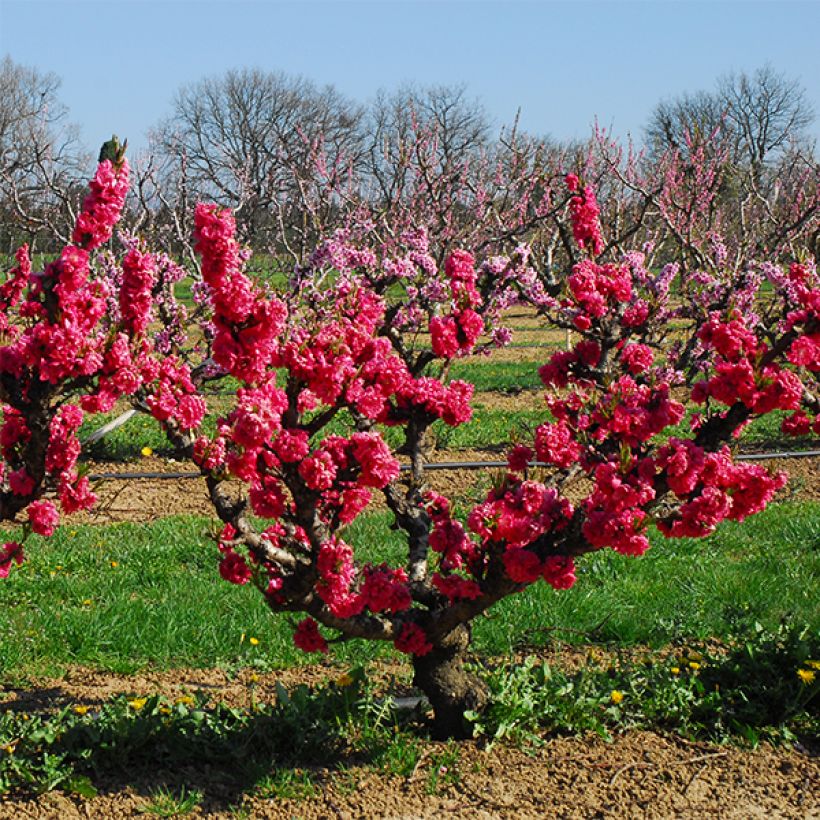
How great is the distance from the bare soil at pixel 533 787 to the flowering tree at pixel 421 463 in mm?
349

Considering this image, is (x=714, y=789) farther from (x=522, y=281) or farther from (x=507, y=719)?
(x=522, y=281)

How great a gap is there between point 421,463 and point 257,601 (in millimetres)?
1787

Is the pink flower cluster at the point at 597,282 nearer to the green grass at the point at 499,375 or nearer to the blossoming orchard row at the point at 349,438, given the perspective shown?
the blossoming orchard row at the point at 349,438

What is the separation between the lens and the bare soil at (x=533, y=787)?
3.30 m

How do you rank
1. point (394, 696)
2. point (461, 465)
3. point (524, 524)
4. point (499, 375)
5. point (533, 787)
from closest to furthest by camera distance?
point (524, 524)
point (533, 787)
point (394, 696)
point (461, 465)
point (499, 375)

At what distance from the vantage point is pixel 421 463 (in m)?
3.98

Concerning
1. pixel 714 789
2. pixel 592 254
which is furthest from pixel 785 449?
pixel 714 789

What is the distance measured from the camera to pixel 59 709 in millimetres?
3959

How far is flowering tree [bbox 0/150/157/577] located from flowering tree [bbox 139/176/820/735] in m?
0.21

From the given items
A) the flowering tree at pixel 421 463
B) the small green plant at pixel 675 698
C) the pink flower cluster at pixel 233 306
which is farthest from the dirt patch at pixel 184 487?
the pink flower cluster at pixel 233 306

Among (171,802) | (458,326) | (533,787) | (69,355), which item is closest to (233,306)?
(69,355)

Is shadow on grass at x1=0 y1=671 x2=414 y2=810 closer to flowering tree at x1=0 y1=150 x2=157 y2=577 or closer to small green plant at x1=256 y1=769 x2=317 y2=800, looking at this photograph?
small green plant at x1=256 y1=769 x2=317 y2=800

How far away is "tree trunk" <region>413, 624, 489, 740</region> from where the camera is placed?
3.76 meters

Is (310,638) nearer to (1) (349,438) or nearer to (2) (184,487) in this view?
(1) (349,438)
